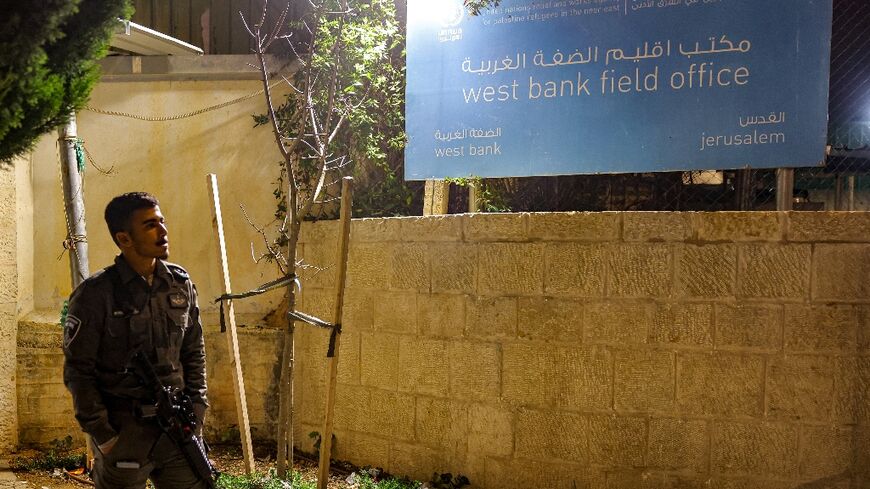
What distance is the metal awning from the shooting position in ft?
20.6

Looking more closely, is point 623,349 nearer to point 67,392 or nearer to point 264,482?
point 264,482

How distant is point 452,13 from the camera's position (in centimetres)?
584

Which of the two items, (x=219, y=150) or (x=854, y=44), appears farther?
(x=219, y=150)

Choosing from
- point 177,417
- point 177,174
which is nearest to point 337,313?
point 177,417

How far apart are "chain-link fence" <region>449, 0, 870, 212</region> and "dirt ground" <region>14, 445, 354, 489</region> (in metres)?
2.44

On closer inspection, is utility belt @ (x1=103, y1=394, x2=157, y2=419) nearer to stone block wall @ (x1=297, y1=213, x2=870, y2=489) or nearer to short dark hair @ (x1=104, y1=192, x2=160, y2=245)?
short dark hair @ (x1=104, y1=192, x2=160, y2=245)

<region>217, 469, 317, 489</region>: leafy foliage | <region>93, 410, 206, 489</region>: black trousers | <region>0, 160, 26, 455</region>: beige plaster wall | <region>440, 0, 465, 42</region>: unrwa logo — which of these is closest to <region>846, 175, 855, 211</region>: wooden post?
<region>440, 0, 465, 42</region>: unrwa logo

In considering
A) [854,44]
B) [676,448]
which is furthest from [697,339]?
[854,44]

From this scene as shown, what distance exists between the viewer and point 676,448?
4418mm

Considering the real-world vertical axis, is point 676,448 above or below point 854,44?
below

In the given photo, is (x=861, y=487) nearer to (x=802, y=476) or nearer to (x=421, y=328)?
(x=802, y=476)

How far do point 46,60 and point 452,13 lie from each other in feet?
12.0

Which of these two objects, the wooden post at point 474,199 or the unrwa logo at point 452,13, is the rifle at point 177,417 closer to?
the wooden post at point 474,199

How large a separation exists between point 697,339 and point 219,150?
4.27m
